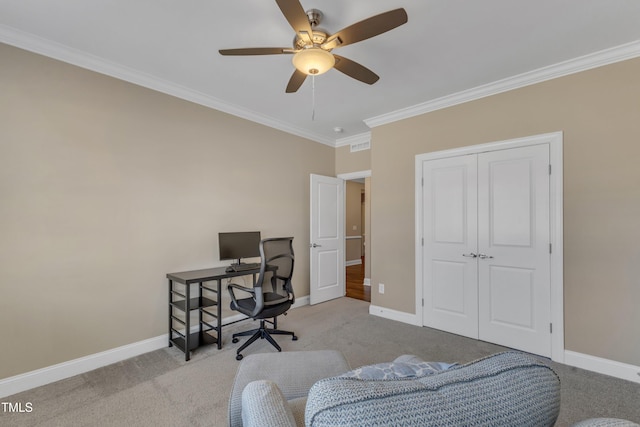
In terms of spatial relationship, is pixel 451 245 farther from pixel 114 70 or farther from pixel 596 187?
pixel 114 70

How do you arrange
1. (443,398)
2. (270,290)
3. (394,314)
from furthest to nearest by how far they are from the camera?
1. (394,314)
2. (270,290)
3. (443,398)

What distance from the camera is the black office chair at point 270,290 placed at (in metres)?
2.80

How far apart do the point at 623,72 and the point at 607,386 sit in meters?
2.64

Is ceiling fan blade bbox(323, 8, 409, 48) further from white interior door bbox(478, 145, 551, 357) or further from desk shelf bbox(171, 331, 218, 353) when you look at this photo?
desk shelf bbox(171, 331, 218, 353)

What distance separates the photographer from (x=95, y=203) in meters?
2.59

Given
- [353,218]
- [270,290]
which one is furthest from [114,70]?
[353,218]

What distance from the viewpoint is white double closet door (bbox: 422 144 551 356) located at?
9.22ft

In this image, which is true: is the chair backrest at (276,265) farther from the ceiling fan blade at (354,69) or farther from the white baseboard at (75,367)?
the ceiling fan blade at (354,69)

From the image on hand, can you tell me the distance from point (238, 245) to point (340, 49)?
2.40 meters

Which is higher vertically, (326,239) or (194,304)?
(326,239)

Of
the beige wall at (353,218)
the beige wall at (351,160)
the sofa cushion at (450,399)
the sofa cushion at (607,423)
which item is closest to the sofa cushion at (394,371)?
the sofa cushion at (450,399)

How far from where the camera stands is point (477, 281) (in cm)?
318

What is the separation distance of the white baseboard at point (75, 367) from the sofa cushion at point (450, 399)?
2884mm

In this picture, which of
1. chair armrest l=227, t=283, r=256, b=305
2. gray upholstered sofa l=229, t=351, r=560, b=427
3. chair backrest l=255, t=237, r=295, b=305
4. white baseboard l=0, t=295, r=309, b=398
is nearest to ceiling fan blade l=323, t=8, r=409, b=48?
gray upholstered sofa l=229, t=351, r=560, b=427
